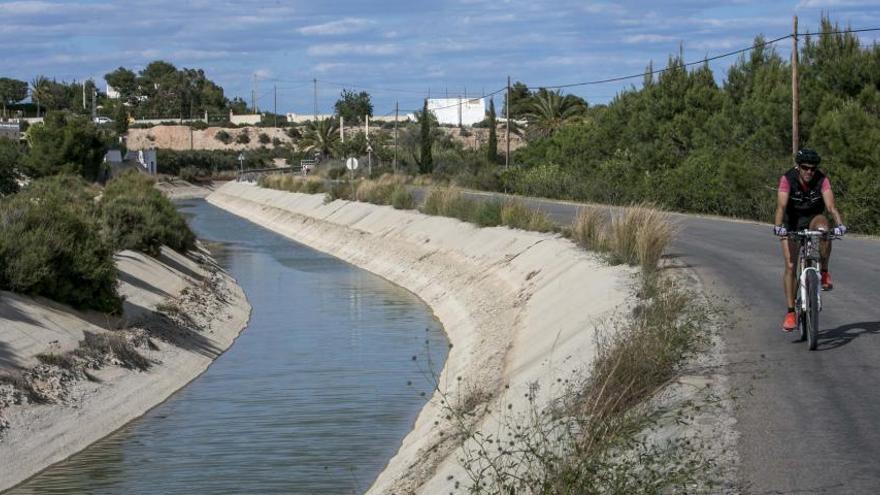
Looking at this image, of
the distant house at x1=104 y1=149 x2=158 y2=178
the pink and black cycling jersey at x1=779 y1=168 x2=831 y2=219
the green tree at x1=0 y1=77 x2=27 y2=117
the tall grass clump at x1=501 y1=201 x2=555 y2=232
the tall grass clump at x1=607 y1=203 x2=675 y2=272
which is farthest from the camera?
the green tree at x1=0 y1=77 x2=27 y2=117

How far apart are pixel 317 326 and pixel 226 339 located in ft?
8.58

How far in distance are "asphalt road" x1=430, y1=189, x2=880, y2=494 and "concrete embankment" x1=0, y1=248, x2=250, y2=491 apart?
8.31 meters

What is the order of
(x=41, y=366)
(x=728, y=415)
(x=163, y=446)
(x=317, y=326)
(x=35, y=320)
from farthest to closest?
(x=317, y=326) → (x=35, y=320) → (x=41, y=366) → (x=163, y=446) → (x=728, y=415)

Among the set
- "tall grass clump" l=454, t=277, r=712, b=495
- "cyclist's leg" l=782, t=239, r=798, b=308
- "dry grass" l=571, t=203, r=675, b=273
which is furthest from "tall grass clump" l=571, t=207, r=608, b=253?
"cyclist's leg" l=782, t=239, r=798, b=308

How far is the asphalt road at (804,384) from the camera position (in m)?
8.07

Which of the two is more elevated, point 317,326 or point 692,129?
point 692,129

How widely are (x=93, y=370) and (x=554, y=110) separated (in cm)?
7666

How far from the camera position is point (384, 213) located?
5134cm

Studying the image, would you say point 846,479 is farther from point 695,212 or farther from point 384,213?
point 384,213

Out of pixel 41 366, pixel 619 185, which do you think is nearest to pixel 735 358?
pixel 41 366

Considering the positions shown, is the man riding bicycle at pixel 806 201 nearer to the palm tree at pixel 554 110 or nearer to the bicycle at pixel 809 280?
the bicycle at pixel 809 280

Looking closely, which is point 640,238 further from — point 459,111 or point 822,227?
point 459,111

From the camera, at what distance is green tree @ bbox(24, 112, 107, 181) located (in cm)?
8200

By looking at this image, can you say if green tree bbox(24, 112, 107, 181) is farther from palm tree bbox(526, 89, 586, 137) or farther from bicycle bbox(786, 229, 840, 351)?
bicycle bbox(786, 229, 840, 351)
